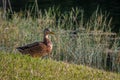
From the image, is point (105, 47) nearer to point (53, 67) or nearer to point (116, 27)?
point (53, 67)

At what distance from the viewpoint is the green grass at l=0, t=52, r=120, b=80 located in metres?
7.51

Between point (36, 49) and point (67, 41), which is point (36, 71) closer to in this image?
point (36, 49)

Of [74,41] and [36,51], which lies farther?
[74,41]

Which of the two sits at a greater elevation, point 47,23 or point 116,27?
point 47,23

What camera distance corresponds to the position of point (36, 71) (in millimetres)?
7910

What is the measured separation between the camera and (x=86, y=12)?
2744 centimetres

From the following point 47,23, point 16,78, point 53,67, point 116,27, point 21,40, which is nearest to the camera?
point 16,78

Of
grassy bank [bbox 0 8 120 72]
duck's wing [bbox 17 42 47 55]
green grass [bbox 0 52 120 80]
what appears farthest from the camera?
grassy bank [bbox 0 8 120 72]

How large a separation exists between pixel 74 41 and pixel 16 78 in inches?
252

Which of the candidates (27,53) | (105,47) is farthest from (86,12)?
(27,53)

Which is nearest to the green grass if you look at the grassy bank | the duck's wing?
the duck's wing

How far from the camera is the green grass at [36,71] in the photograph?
7512mm

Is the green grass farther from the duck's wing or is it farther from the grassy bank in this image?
the grassy bank

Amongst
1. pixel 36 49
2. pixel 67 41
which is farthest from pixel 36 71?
pixel 67 41
